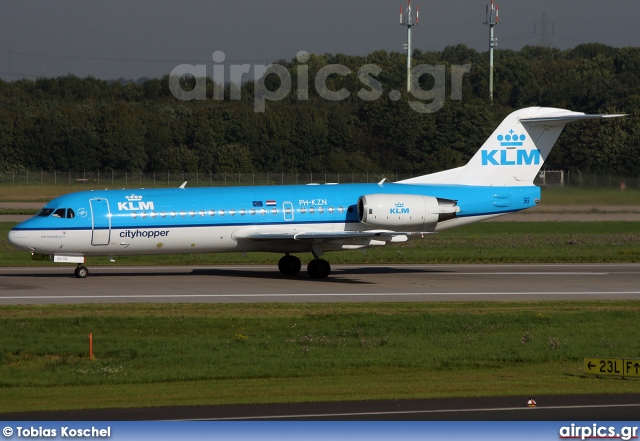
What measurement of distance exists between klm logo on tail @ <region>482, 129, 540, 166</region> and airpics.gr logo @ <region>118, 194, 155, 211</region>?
1292 cm

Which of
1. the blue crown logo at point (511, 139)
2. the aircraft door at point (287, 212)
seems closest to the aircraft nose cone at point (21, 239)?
the aircraft door at point (287, 212)

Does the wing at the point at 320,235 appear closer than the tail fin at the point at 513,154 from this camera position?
Yes

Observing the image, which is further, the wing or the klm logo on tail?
the klm logo on tail

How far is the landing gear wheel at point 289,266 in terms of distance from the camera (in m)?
35.5

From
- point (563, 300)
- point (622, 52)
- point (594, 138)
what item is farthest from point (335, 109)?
point (563, 300)

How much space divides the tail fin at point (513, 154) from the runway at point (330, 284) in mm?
3639

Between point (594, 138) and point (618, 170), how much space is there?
27.1m

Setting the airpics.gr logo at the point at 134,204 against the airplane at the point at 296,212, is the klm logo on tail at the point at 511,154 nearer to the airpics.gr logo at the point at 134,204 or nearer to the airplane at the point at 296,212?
the airplane at the point at 296,212

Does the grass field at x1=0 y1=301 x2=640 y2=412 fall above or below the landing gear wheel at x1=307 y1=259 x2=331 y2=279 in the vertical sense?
below

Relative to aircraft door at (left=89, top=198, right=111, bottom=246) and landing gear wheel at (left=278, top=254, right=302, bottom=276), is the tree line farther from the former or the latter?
aircraft door at (left=89, top=198, right=111, bottom=246)

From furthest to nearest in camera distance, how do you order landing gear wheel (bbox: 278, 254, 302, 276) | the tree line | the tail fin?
the tree line, the tail fin, landing gear wheel (bbox: 278, 254, 302, 276)

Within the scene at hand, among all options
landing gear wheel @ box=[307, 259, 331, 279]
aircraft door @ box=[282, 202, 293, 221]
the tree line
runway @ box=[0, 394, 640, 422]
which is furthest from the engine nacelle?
the tree line

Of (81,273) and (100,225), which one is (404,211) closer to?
(100,225)

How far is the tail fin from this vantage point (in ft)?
119
